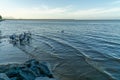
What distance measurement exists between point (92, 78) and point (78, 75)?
3.06 ft

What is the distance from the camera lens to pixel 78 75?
10.8 metres

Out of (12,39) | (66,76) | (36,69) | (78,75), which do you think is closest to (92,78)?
(78,75)

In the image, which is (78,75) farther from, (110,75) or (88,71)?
(110,75)

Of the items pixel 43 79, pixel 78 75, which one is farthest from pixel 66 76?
pixel 43 79

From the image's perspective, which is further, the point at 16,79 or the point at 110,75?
the point at 110,75

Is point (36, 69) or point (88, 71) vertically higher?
point (36, 69)

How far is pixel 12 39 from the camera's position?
26.0 metres

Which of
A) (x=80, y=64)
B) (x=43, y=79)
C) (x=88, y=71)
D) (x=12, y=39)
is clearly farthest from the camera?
(x=12, y=39)

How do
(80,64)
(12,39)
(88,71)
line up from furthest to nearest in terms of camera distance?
(12,39) → (80,64) → (88,71)

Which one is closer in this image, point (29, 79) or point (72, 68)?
point (29, 79)

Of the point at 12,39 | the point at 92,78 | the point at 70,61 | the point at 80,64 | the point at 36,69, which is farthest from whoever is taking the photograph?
the point at 12,39

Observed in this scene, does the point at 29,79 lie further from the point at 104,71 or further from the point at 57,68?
the point at 104,71

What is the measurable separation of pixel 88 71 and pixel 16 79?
19.0ft

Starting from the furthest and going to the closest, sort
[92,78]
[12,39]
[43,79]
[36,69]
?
1. [12,39]
2. [92,78]
3. [36,69]
4. [43,79]
